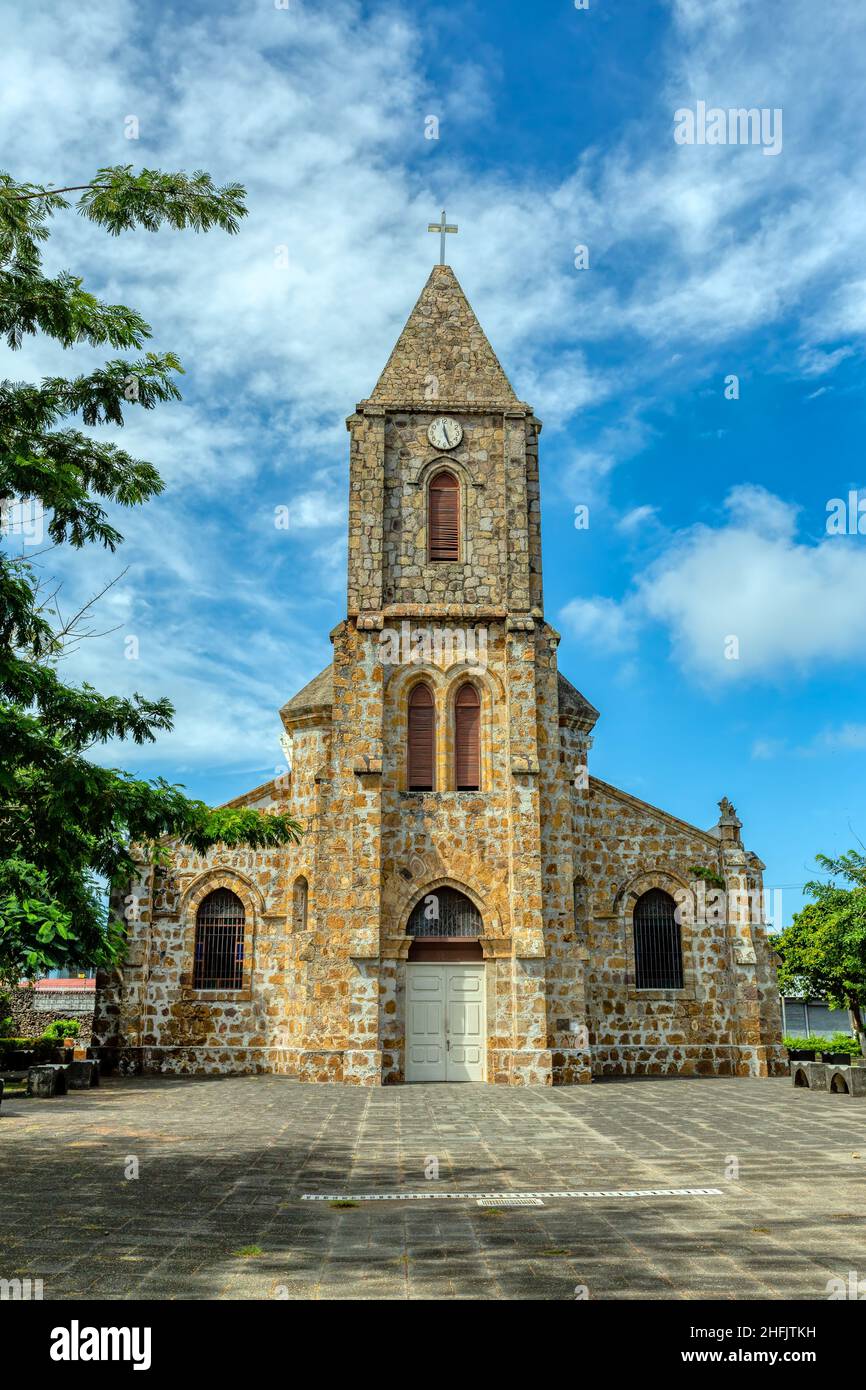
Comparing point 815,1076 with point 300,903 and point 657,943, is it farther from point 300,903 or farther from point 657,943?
point 300,903

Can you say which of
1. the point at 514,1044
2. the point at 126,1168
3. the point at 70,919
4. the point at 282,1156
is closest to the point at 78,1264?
the point at 126,1168

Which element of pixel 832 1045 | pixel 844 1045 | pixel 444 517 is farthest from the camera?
pixel 832 1045

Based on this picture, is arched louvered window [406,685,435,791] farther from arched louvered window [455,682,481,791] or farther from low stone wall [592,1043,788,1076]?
low stone wall [592,1043,788,1076]

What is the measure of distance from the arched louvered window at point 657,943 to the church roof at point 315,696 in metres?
9.10

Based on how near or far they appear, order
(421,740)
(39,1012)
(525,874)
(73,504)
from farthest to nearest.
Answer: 1. (39,1012)
2. (421,740)
3. (525,874)
4. (73,504)

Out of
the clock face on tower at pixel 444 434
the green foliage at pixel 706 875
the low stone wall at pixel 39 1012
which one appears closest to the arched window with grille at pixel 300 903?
the green foliage at pixel 706 875

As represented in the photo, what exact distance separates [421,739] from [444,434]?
7.27 metres

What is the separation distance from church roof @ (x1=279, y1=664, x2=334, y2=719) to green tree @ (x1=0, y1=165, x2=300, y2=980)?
14944mm

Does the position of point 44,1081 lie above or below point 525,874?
below

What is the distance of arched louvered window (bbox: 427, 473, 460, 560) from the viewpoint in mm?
25109

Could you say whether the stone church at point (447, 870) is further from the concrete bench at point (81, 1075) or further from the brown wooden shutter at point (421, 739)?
the concrete bench at point (81, 1075)

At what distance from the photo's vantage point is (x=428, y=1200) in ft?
32.5

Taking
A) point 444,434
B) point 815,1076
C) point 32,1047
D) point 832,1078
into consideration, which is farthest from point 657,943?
point 32,1047
